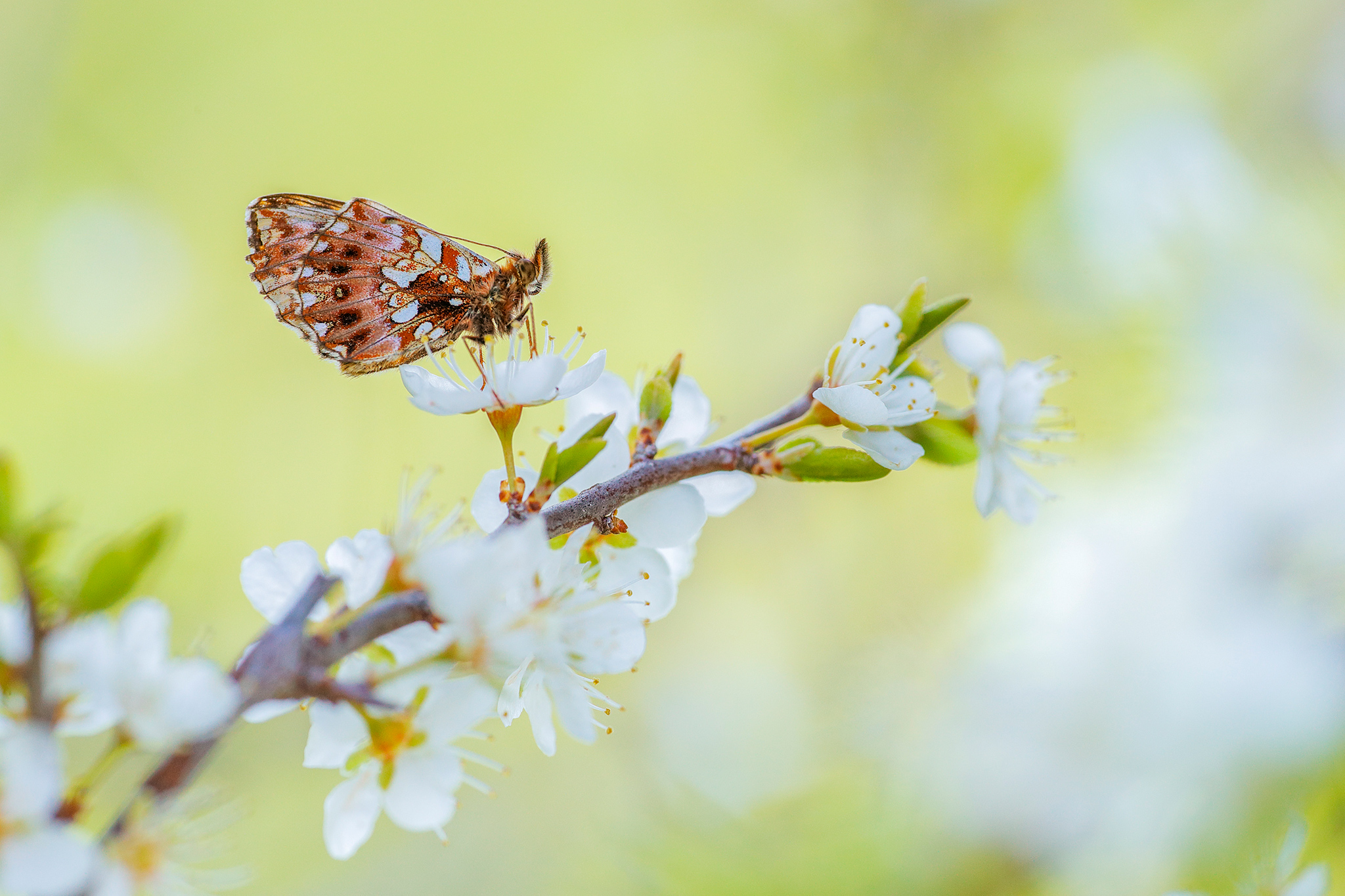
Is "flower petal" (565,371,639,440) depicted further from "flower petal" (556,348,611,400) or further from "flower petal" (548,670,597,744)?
"flower petal" (548,670,597,744)

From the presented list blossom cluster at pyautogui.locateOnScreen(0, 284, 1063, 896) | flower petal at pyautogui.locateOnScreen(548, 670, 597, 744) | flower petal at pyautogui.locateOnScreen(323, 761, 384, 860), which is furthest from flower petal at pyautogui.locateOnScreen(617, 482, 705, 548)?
flower petal at pyautogui.locateOnScreen(323, 761, 384, 860)

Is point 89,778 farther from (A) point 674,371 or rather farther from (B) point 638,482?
(A) point 674,371

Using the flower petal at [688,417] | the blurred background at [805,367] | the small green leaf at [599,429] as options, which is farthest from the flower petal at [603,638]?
the blurred background at [805,367]

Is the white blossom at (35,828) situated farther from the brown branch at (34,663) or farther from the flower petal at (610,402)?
the flower petal at (610,402)

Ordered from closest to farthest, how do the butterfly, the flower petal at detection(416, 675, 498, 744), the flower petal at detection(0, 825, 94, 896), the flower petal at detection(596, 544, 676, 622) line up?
the flower petal at detection(0, 825, 94, 896)
the flower petal at detection(416, 675, 498, 744)
the flower petal at detection(596, 544, 676, 622)
the butterfly

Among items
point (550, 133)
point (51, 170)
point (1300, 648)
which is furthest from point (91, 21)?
point (1300, 648)

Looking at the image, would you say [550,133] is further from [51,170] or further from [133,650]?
[133,650]

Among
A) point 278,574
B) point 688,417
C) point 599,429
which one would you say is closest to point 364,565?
point 278,574
